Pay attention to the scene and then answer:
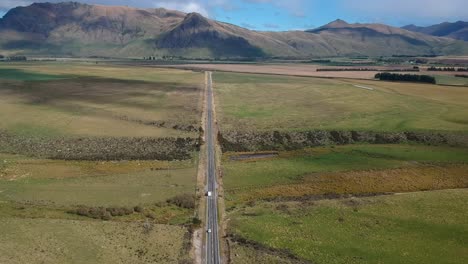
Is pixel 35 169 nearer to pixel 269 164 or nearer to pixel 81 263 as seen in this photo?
pixel 81 263

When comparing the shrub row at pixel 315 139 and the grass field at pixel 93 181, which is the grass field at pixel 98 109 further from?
the grass field at pixel 93 181

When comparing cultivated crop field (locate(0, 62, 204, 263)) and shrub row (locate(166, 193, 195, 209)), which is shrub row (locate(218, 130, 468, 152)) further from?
shrub row (locate(166, 193, 195, 209))

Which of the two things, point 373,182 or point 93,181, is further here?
point 373,182

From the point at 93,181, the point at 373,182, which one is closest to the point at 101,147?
the point at 93,181

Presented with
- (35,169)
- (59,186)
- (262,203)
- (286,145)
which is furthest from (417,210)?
(35,169)

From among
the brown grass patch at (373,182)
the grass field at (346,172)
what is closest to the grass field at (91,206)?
the grass field at (346,172)

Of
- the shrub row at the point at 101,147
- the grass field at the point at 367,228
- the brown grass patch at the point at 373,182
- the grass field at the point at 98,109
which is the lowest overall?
the grass field at the point at 367,228

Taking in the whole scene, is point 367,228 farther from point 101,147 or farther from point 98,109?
point 98,109
